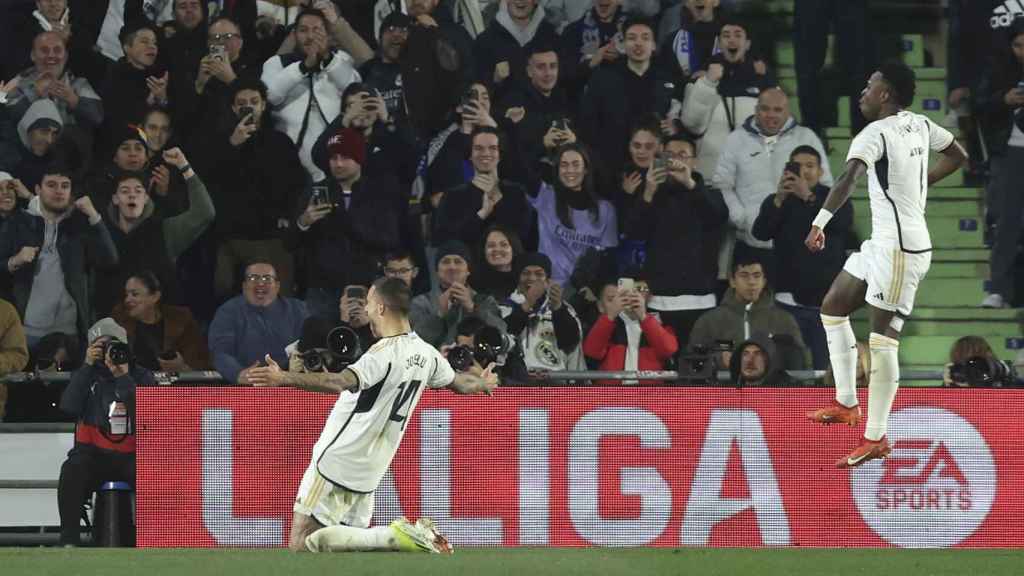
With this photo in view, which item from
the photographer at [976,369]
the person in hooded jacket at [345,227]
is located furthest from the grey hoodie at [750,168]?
the person in hooded jacket at [345,227]

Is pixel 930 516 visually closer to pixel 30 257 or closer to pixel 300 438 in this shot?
pixel 300 438

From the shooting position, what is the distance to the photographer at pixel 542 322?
50.2 feet

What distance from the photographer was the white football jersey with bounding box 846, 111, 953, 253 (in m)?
11.7

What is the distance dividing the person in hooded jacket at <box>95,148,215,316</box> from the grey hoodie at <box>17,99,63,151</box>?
0.92 meters

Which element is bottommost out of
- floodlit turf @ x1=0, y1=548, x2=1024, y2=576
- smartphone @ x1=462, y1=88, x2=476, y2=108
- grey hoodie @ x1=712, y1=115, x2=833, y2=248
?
floodlit turf @ x1=0, y1=548, x2=1024, y2=576

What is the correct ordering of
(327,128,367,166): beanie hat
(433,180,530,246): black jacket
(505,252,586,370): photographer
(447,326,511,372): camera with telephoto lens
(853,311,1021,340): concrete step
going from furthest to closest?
(853,311,1021,340): concrete step
(327,128,367,166): beanie hat
(433,180,530,246): black jacket
(505,252,586,370): photographer
(447,326,511,372): camera with telephoto lens

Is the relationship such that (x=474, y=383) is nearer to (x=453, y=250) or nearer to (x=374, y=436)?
(x=374, y=436)

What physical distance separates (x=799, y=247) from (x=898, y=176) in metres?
4.39

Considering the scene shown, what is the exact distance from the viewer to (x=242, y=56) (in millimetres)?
17172

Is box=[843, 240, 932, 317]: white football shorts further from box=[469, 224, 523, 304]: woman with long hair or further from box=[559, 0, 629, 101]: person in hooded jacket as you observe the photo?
box=[559, 0, 629, 101]: person in hooded jacket

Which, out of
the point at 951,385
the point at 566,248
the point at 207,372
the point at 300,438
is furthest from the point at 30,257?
the point at 951,385

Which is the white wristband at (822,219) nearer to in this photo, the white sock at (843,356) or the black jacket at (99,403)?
the white sock at (843,356)

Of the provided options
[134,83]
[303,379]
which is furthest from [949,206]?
[303,379]

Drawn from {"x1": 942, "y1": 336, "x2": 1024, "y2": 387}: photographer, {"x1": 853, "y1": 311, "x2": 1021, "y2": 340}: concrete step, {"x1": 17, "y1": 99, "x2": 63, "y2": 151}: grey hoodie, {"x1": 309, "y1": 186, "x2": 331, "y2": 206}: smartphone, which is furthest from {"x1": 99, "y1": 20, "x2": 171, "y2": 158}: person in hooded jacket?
{"x1": 942, "y1": 336, "x2": 1024, "y2": 387}: photographer
